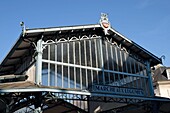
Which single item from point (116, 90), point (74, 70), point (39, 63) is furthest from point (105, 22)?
point (39, 63)

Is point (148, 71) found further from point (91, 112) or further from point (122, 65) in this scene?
point (91, 112)

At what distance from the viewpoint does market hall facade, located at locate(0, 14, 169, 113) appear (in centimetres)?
1213

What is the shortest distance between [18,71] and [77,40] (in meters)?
4.41

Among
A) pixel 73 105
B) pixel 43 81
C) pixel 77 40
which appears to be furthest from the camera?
pixel 73 105

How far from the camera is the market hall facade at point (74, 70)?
12.1m

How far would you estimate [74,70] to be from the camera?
44.7ft

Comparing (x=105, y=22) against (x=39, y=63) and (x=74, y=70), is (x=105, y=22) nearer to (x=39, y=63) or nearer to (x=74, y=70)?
(x=74, y=70)

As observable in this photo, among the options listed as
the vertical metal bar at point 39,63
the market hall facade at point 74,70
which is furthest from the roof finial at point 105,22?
the vertical metal bar at point 39,63

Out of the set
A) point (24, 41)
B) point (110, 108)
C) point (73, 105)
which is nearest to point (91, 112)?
point (110, 108)

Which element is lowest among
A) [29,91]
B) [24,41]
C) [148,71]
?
[29,91]

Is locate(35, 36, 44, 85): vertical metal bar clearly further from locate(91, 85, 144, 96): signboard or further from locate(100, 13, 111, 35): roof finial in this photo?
locate(100, 13, 111, 35): roof finial

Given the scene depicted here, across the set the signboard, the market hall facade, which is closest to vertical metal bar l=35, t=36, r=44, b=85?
the market hall facade

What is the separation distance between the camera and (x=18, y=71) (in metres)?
15.9

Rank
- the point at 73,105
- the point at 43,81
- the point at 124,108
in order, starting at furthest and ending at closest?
the point at 124,108
the point at 73,105
the point at 43,81
